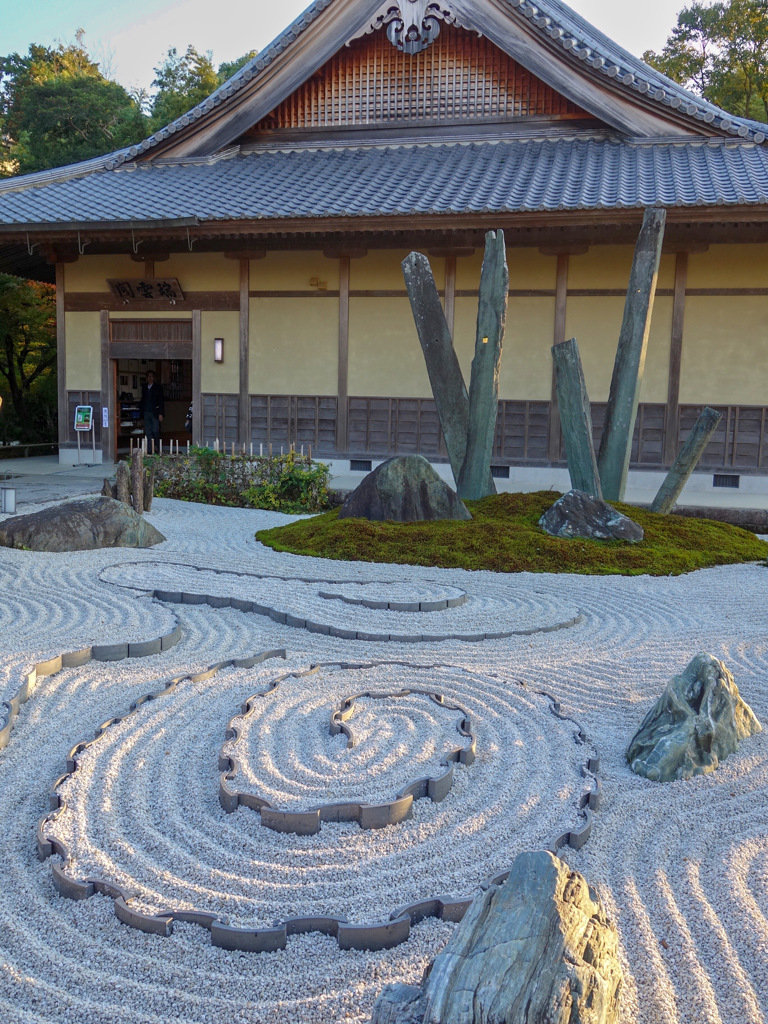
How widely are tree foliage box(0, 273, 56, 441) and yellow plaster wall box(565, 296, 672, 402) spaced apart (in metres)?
11.1

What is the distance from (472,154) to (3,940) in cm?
1321

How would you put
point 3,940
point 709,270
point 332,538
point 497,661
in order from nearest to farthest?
point 3,940
point 497,661
point 332,538
point 709,270

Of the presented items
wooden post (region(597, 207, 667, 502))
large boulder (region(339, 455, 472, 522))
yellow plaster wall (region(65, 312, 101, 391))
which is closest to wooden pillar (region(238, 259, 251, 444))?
yellow plaster wall (region(65, 312, 101, 391))

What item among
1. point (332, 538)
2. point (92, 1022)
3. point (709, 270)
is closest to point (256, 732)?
point (92, 1022)

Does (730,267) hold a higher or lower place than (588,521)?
higher

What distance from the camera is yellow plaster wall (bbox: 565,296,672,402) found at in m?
12.1

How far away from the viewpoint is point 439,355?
30.8 feet

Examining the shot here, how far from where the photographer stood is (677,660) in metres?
4.97

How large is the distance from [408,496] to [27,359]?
14492 mm

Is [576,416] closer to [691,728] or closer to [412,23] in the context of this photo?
[691,728]

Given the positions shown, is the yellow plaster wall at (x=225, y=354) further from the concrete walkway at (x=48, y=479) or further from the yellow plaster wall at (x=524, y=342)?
the yellow plaster wall at (x=524, y=342)

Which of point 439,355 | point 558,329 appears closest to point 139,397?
point 558,329

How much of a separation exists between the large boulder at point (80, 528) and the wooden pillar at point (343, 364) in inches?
208

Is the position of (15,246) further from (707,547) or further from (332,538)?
(707,547)
